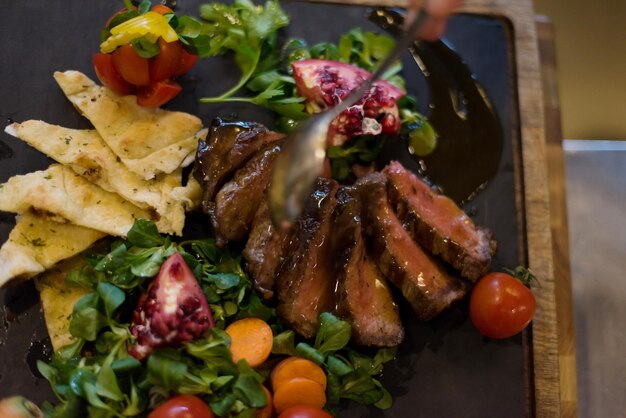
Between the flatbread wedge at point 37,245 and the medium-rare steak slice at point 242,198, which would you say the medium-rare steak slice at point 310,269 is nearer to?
the medium-rare steak slice at point 242,198

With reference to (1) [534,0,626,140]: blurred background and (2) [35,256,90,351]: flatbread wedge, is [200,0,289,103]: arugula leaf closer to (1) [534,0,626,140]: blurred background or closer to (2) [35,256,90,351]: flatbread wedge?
(2) [35,256,90,351]: flatbread wedge

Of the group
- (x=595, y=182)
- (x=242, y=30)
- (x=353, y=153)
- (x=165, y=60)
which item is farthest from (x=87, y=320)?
(x=595, y=182)

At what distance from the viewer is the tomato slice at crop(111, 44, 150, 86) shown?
Result: 2740 millimetres

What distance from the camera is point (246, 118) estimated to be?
3129 millimetres

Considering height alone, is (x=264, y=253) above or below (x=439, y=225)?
above

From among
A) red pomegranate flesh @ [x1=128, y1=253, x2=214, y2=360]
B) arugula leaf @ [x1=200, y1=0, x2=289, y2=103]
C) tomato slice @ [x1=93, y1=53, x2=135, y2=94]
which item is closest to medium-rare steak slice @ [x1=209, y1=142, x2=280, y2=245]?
red pomegranate flesh @ [x1=128, y1=253, x2=214, y2=360]

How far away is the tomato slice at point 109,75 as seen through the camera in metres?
2.81

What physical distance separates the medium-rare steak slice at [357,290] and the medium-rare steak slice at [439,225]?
10.6 inches

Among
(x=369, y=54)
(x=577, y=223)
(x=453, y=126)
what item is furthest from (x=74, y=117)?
(x=577, y=223)

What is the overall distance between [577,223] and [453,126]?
114 cm

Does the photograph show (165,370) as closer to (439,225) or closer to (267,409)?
(267,409)

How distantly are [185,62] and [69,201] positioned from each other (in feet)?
2.90

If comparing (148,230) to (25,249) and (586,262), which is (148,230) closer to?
(25,249)

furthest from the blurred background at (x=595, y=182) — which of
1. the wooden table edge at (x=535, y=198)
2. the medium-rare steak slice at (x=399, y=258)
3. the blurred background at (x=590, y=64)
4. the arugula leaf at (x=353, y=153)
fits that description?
the arugula leaf at (x=353, y=153)
